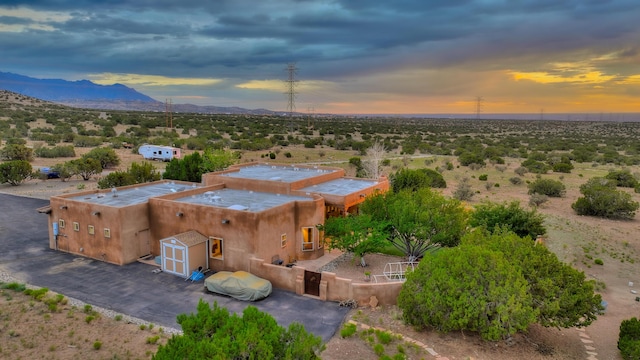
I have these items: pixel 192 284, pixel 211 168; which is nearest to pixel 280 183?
pixel 192 284

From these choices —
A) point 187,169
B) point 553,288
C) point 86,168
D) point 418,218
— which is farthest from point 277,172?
point 86,168

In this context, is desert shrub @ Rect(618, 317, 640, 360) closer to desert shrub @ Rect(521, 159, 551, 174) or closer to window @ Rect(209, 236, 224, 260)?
window @ Rect(209, 236, 224, 260)

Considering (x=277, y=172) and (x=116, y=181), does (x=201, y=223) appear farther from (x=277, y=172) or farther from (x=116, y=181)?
(x=116, y=181)

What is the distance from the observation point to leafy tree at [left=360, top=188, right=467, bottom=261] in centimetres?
2178

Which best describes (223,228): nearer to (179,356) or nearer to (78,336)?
(78,336)

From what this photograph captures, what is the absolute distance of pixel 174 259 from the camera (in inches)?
815

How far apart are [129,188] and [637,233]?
108 ft

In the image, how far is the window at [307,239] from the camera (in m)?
23.2

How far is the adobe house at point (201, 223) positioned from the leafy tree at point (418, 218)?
233cm

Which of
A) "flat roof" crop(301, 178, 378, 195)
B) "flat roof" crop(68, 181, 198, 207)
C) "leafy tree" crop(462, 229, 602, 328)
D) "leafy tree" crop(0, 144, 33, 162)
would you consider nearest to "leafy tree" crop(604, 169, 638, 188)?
"flat roof" crop(301, 178, 378, 195)

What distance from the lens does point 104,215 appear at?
72.4ft

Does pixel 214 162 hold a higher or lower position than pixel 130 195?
higher

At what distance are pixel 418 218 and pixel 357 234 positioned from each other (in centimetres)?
311

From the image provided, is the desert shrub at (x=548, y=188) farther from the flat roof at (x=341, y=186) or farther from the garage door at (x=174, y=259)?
the garage door at (x=174, y=259)
